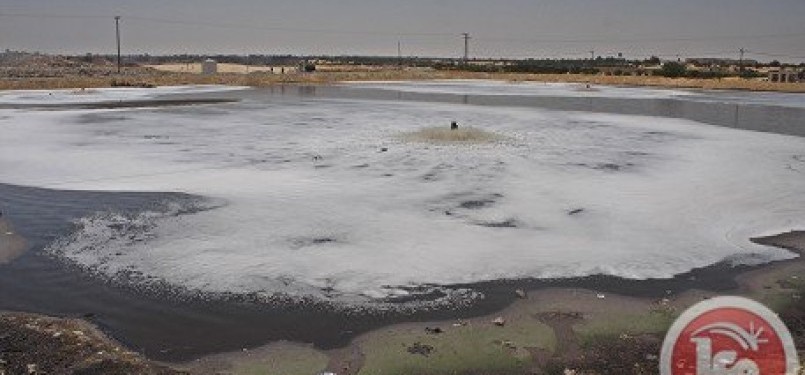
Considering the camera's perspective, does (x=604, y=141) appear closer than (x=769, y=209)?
No

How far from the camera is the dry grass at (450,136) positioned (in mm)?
20266

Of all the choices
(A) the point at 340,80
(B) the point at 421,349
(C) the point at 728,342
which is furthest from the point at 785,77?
(B) the point at 421,349

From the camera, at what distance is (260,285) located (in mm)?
8133

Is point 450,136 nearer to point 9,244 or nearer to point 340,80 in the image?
point 9,244

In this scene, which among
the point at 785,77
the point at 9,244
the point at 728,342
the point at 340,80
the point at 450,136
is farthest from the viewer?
the point at 340,80

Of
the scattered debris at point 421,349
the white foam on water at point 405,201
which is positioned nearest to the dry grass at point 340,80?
the white foam on water at point 405,201

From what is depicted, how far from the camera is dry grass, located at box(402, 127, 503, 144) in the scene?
66.5 ft

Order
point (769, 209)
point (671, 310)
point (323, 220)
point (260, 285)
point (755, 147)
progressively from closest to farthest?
point (671, 310) < point (260, 285) < point (323, 220) < point (769, 209) < point (755, 147)

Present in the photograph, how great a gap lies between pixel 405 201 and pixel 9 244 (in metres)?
6.33

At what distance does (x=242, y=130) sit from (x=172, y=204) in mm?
11435

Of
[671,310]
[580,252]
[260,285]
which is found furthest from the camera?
[580,252]

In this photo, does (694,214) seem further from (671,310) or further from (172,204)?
(172,204)

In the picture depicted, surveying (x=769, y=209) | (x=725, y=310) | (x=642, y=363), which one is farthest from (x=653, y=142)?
(x=642, y=363)

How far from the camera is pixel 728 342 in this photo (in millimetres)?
6527
